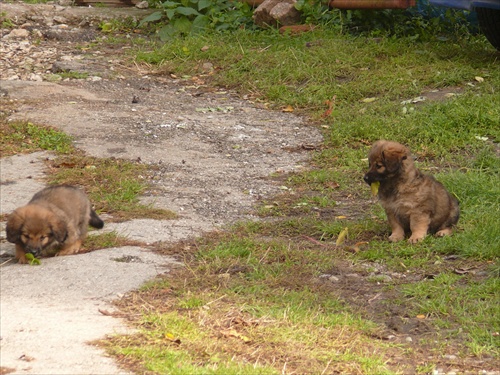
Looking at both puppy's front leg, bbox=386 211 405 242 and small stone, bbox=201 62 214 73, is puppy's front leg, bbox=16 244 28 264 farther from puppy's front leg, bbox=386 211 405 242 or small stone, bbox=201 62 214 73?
small stone, bbox=201 62 214 73

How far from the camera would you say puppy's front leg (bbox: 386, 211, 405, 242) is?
7234 mm

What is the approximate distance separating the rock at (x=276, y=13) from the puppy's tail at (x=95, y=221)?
7.13 meters

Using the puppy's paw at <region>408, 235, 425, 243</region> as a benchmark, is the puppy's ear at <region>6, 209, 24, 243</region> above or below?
above

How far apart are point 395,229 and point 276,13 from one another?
6.88 meters

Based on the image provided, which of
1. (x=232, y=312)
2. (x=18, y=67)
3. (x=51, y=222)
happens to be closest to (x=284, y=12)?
(x=18, y=67)

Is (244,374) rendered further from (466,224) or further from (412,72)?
(412,72)

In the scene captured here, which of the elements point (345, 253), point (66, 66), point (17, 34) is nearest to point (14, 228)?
point (345, 253)

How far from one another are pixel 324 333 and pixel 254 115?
6059 mm

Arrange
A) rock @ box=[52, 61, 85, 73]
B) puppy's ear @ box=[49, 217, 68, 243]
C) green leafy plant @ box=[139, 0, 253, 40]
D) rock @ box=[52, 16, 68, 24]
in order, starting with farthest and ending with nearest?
rock @ box=[52, 16, 68, 24]
green leafy plant @ box=[139, 0, 253, 40]
rock @ box=[52, 61, 85, 73]
puppy's ear @ box=[49, 217, 68, 243]

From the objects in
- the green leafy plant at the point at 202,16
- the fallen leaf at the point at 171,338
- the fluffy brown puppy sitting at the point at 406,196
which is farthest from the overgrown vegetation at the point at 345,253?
the green leafy plant at the point at 202,16

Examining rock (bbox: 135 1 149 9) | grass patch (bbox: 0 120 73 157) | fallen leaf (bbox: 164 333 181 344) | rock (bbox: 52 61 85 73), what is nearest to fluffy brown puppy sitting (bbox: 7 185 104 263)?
fallen leaf (bbox: 164 333 181 344)

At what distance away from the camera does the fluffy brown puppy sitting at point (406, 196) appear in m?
7.17

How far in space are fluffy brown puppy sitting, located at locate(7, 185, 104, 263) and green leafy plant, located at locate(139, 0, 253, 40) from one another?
7245 mm

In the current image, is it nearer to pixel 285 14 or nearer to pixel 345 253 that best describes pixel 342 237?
pixel 345 253
